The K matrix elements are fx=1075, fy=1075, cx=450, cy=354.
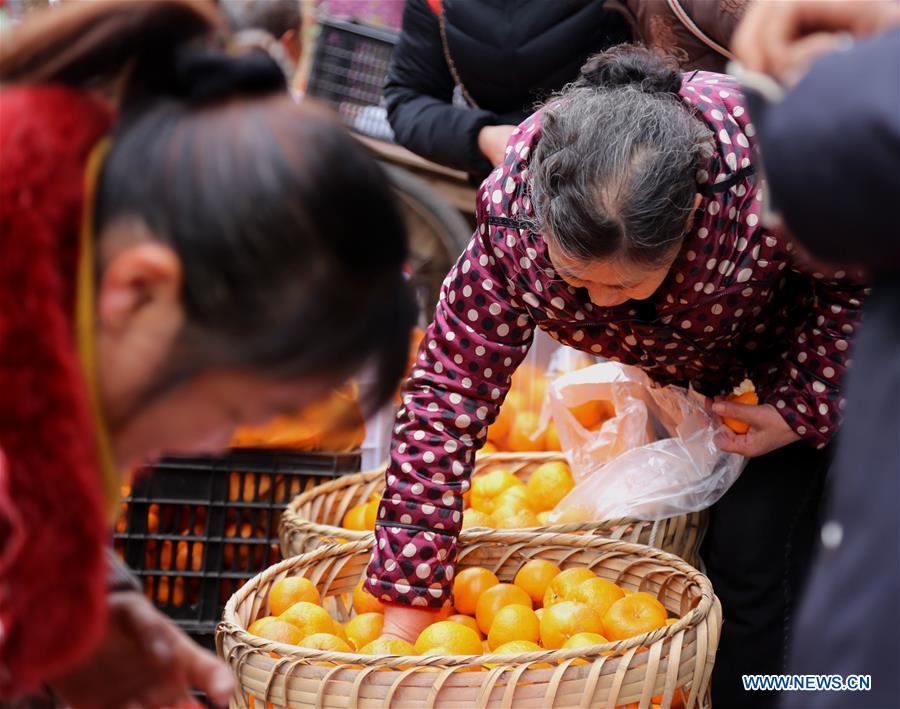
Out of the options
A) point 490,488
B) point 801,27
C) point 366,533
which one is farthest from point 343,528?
point 801,27

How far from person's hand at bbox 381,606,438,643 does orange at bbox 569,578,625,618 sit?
239 mm

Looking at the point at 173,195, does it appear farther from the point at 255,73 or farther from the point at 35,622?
the point at 35,622

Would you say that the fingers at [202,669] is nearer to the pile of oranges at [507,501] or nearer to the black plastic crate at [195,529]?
the pile of oranges at [507,501]

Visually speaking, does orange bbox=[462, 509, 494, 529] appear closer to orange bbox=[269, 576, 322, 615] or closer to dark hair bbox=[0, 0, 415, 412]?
orange bbox=[269, 576, 322, 615]

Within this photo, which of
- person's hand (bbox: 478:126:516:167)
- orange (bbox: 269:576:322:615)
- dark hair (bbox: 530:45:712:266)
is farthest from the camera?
person's hand (bbox: 478:126:516:167)

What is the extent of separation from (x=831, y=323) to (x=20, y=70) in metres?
1.34

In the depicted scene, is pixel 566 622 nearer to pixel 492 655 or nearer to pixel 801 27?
pixel 492 655

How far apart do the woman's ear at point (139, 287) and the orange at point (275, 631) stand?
846mm

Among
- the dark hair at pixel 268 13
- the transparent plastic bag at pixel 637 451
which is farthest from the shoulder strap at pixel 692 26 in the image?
the dark hair at pixel 268 13

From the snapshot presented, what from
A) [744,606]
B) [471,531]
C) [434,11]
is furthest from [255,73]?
[434,11]

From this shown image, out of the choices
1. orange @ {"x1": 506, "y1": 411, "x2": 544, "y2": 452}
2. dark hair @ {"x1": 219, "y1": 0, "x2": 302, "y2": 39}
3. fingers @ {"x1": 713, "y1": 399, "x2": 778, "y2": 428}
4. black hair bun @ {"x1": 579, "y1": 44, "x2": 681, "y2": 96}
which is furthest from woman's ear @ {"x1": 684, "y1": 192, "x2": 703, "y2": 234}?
dark hair @ {"x1": 219, "y1": 0, "x2": 302, "y2": 39}

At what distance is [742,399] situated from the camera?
1.97 metres

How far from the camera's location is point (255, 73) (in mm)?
867

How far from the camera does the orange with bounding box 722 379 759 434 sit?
1.92 metres
